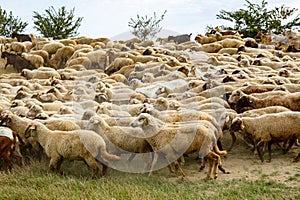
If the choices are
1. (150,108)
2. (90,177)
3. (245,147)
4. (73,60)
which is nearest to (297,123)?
(245,147)

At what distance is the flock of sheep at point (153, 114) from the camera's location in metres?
9.75

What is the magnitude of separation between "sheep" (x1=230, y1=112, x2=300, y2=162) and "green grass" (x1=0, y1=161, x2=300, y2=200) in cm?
140

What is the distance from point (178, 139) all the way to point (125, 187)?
1.63m

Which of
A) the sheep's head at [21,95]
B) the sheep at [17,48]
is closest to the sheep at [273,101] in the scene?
the sheep's head at [21,95]

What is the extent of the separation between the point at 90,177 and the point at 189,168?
7.10 ft

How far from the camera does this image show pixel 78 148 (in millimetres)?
9539

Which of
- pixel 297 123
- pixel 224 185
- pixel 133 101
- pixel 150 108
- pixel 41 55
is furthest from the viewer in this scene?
pixel 41 55

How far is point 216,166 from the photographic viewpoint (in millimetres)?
9688

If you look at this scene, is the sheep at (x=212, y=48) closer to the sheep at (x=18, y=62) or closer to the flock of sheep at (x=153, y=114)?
the flock of sheep at (x=153, y=114)

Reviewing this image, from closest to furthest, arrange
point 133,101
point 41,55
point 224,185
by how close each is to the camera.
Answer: point 224,185 → point 133,101 → point 41,55

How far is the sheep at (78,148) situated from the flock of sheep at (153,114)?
0.07ft

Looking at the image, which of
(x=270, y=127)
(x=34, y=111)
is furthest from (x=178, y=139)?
(x=34, y=111)

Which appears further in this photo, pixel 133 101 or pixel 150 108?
pixel 133 101

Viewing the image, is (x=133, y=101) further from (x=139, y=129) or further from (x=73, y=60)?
→ (x=73, y=60)
